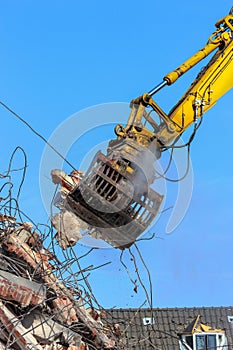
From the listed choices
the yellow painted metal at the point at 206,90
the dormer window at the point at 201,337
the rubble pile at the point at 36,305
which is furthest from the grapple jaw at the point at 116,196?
the dormer window at the point at 201,337

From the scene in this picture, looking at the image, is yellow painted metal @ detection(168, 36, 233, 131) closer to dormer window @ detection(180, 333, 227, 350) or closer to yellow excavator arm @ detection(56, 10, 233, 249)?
yellow excavator arm @ detection(56, 10, 233, 249)

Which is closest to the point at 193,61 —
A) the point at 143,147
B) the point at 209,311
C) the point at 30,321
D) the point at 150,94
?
the point at 150,94

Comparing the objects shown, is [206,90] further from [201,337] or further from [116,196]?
[201,337]

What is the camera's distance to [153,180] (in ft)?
28.6

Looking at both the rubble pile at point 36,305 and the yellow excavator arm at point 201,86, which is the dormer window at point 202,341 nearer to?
the yellow excavator arm at point 201,86

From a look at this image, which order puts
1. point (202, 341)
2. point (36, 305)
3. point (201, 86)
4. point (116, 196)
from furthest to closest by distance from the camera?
1. point (202, 341)
2. point (201, 86)
3. point (116, 196)
4. point (36, 305)

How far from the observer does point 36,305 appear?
5891 millimetres

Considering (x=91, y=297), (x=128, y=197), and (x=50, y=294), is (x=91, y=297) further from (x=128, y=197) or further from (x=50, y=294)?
(x=128, y=197)

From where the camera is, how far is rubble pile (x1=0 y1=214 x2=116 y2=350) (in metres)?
5.75

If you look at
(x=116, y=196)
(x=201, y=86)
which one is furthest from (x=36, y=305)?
(x=201, y=86)

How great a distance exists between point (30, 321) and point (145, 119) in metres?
3.75

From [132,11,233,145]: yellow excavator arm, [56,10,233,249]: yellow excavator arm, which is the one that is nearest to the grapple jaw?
[56,10,233,249]: yellow excavator arm

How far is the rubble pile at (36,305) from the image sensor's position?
5.75 metres

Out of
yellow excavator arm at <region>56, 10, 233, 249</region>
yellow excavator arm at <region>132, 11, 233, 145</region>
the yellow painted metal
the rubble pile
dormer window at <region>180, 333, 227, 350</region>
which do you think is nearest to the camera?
the rubble pile
